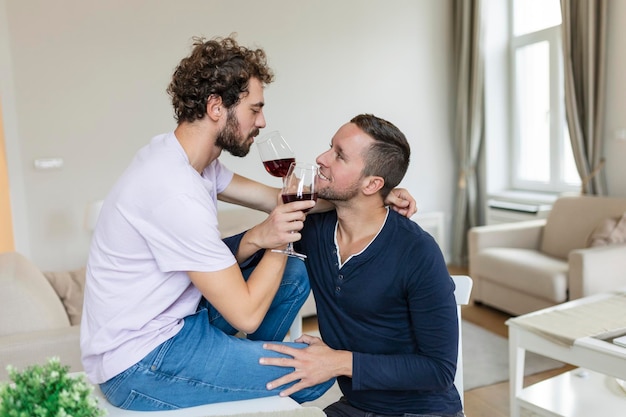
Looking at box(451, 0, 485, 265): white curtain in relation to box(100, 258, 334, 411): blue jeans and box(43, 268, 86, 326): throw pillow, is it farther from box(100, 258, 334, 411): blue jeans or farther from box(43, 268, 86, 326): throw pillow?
box(100, 258, 334, 411): blue jeans

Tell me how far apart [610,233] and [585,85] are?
1292 mm

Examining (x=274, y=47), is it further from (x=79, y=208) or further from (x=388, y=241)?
(x=388, y=241)

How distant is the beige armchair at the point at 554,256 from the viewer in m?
3.50

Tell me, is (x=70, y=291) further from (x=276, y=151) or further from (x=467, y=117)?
(x=467, y=117)

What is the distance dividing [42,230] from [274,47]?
91.3 inches

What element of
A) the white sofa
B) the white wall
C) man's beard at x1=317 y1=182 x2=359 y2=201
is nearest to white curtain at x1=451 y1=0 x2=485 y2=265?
the white wall

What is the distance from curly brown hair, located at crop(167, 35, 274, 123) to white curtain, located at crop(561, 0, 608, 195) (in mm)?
3610

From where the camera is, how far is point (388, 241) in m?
1.61

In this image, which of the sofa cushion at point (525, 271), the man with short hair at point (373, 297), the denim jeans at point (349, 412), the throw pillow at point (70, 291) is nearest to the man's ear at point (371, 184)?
the man with short hair at point (373, 297)

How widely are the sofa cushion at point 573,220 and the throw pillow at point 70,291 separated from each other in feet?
10.4

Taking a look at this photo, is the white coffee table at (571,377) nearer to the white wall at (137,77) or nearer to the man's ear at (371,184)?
the man's ear at (371,184)

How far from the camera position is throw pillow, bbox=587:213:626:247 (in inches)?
146

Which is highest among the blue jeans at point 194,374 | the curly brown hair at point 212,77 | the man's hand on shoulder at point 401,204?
the curly brown hair at point 212,77

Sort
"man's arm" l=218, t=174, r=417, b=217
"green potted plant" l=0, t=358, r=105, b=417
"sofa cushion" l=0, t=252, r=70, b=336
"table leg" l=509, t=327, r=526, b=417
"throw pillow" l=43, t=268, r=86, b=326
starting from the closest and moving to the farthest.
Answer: "green potted plant" l=0, t=358, r=105, b=417 → "man's arm" l=218, t=174, r=417, b=217 → "sofa cushion" l=0, t=252, r=70, b=336 → "table leg" l=509, t=327, r=526, b=417 → "throw pillow" l=43, t=268, r=86, b=326
